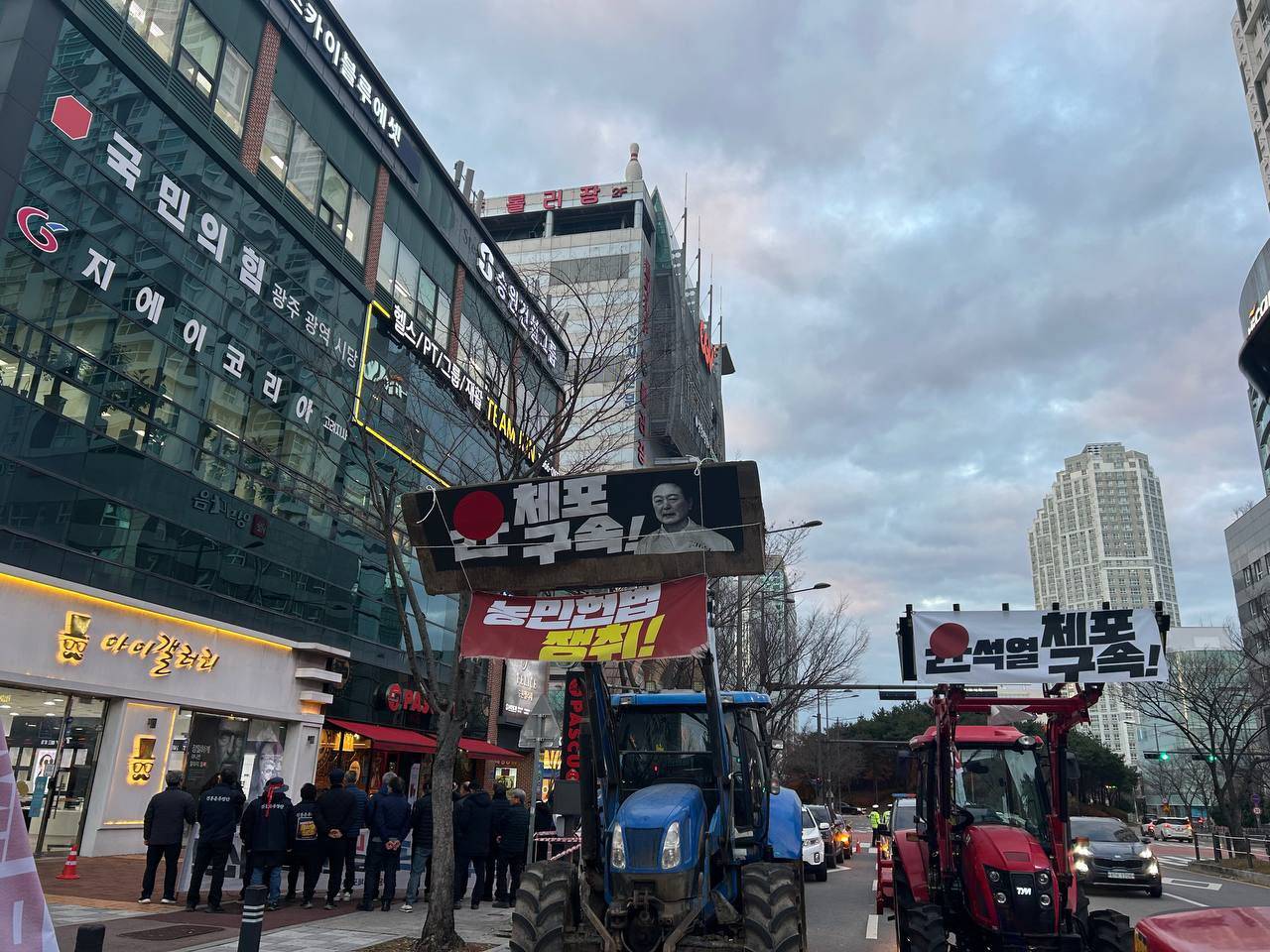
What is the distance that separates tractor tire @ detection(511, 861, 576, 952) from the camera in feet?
23.9

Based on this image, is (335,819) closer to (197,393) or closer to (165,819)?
(165,819)

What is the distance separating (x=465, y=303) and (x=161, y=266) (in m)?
15.7

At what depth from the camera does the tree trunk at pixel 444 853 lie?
984 centimetres

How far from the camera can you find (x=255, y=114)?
73.4 feet

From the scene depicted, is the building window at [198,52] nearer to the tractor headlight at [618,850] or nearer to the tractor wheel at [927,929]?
the tractor headlight at [618,850]

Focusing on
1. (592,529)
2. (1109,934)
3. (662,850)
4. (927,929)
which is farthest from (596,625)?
(1109,934)

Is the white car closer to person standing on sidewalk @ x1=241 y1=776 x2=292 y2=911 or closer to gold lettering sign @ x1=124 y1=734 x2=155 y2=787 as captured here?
person standing on sidewalk @ x1=241 y1=776 x2=292 y2=911

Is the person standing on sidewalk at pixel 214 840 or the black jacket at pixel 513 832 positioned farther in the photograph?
the black jacket at pixel 513 832

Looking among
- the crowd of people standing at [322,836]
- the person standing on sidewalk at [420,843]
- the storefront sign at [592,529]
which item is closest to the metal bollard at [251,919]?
the storefront sign at [592,529]

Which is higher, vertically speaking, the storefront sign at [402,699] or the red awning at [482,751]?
the storefront sign at [402,699]

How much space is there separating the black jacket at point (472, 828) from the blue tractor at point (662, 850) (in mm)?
5207

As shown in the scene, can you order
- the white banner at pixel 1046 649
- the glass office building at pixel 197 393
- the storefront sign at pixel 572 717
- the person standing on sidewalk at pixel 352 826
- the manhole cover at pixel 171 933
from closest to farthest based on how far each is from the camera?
1. the storefront sign at pixel 572 717
2. the white banner at pixel 1046 649
3. the manhole cover at pixel 171 933
4. the person standing on sidewalk at pixel 352 826
5. the glass office building at pixel 197 393

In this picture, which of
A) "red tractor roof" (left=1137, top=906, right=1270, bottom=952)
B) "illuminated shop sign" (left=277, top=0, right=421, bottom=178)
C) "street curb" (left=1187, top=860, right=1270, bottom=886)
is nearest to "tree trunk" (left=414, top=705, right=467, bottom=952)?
"red tractor roof" (left=1137, top=906, right=1270, bottom=952)

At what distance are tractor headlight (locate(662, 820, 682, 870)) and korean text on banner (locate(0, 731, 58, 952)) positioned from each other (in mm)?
4723
